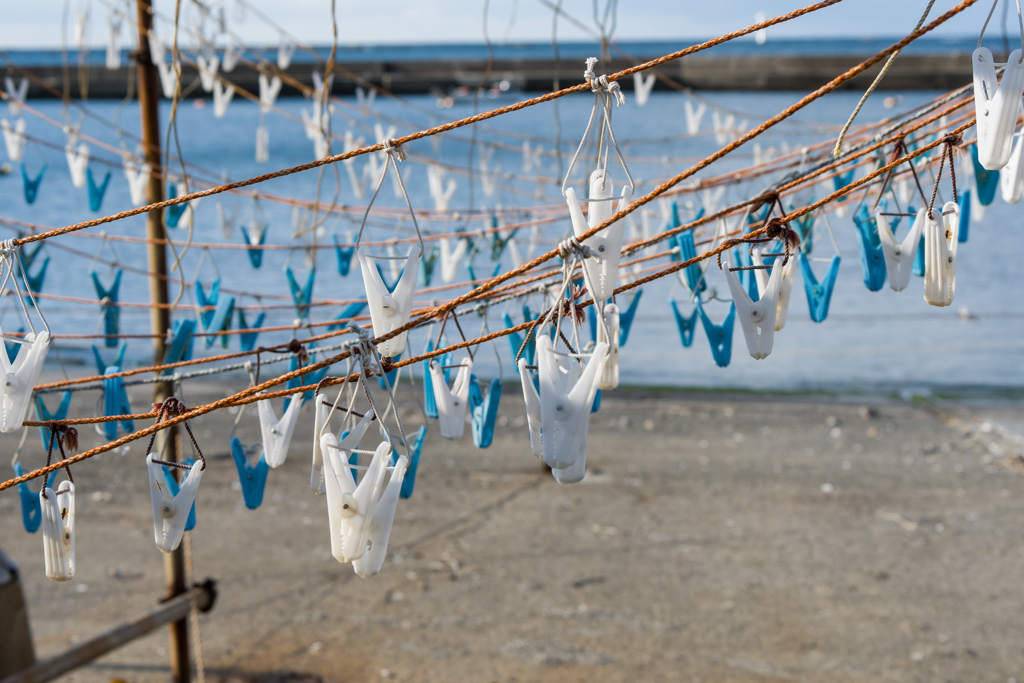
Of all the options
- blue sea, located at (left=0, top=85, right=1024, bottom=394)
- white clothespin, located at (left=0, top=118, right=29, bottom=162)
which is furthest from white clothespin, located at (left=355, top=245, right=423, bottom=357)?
white clothespin, located at (left=0, top=118, right=29, bottom=162)

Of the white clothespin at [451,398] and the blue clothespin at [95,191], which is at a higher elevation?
the blue clothespin at [95,191]

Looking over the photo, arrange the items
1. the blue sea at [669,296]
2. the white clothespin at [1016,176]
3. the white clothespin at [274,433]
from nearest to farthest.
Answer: the white clothespin at [1016,176]
the white clothespin at [274,433]
the blue sea at [669,296]

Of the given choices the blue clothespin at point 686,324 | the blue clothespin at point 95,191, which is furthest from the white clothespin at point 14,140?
the blue clothespin at point 686,324

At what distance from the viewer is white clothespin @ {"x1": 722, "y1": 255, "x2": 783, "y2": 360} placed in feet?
6.25

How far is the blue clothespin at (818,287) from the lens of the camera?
233 cm

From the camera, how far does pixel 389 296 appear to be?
5.83 feet

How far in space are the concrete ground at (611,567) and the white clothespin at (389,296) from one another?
2.76 meters

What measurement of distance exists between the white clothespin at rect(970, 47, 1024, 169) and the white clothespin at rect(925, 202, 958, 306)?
34 centimetres

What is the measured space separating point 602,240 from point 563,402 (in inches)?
12.1

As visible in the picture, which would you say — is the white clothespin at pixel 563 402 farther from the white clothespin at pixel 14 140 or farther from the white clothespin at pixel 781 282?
the white clothespin at pixel 14 140

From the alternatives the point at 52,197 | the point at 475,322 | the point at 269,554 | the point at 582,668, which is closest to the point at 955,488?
the point at 582,668

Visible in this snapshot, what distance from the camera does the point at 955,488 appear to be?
19.6ft

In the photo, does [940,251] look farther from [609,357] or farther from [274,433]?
[274,433]

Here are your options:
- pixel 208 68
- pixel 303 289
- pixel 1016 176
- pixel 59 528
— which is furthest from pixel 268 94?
pixel 1016 176
